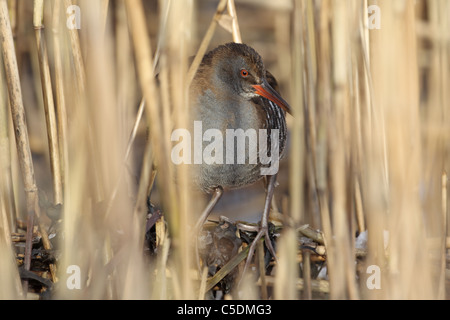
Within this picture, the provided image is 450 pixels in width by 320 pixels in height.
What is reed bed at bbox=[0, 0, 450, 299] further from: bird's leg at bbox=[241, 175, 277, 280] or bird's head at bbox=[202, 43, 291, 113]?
bird's head at bbox=[202, 43, 291, 113]

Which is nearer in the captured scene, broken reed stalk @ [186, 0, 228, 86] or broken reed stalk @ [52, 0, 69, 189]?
broken reed stalk @ [186, 0, 228, 86]

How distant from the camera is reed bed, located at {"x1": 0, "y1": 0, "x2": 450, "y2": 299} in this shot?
142 centimetres

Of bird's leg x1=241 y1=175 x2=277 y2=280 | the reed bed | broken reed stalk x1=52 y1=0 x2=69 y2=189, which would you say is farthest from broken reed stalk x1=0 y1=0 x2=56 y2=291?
bird's leg x1=241 y1=175 x2=277 y2=280

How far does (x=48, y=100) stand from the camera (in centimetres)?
179

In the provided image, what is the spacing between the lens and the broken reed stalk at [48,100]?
1.72 meters

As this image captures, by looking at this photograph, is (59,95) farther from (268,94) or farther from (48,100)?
(268,94)

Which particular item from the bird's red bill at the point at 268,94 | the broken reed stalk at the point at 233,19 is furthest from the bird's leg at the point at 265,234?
the broken reed stalk at the point at 233,19

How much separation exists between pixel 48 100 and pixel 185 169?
66 cm

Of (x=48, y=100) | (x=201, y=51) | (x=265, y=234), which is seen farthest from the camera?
(x=265, y=234)

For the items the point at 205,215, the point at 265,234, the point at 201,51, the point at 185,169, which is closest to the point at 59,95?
the point at 201,51

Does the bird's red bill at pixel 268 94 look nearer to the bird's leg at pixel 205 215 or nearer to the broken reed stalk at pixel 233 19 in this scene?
the broken reed stalk at pixel 233 19

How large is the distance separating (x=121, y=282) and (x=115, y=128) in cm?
46

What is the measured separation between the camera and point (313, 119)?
184cm
